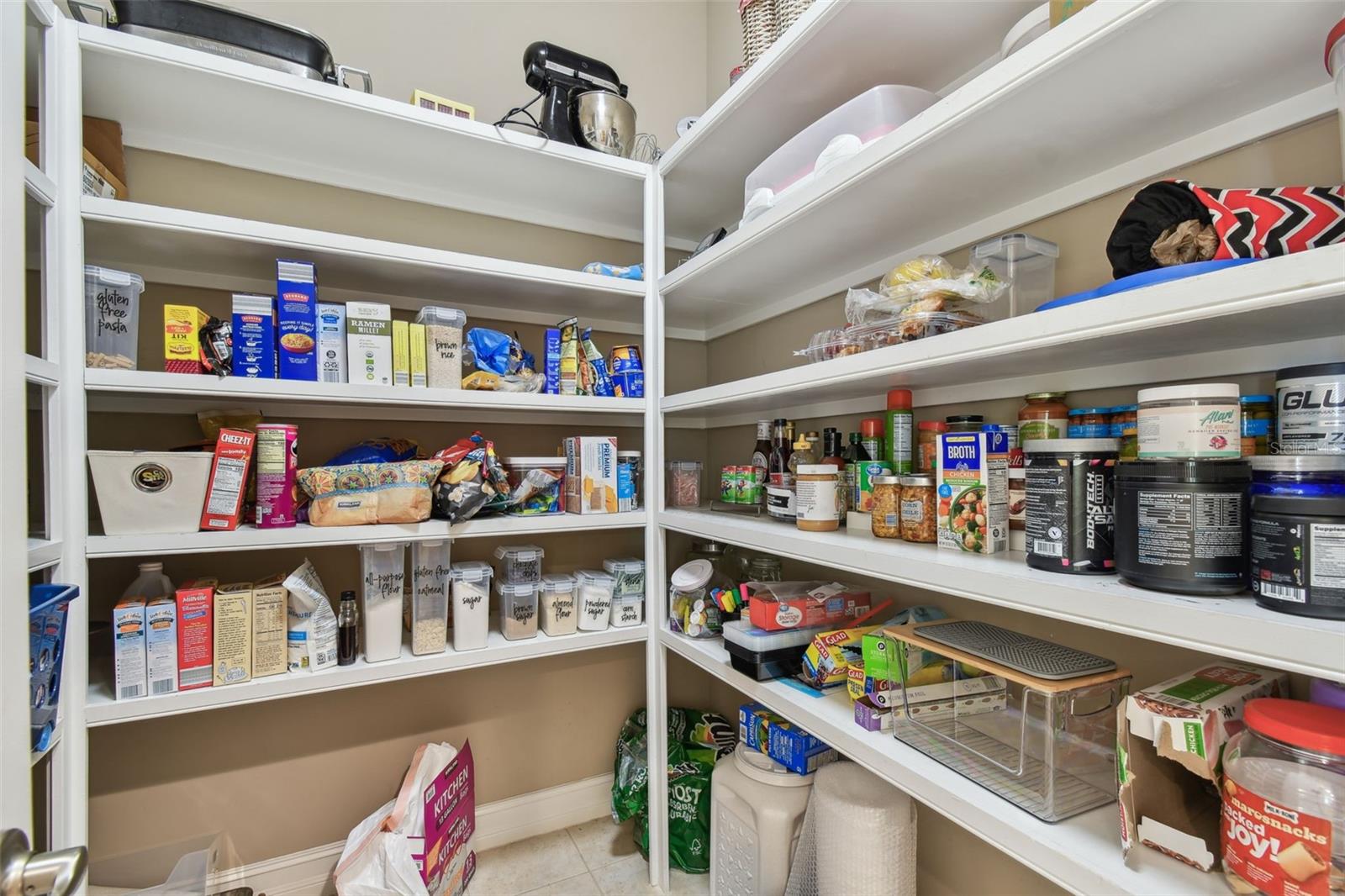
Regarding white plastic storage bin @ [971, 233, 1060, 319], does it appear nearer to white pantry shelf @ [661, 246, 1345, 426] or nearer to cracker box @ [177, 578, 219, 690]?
white pantry shelf @ [661, 246, 1345, 426]

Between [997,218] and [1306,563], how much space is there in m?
0.86

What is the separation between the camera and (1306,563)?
0.54 m

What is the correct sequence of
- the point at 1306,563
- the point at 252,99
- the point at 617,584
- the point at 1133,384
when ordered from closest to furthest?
1. the point at 1306,563
2. the point at 1133,384
3. the point at 252,99
4. the point at 617,584

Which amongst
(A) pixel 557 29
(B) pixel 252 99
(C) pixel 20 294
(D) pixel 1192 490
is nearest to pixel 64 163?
(B) pixel 252 99

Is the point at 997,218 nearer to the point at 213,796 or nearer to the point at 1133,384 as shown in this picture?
the point at 1133,384

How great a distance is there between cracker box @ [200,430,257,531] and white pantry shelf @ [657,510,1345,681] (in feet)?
4.17

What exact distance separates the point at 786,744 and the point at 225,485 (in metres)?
1.47

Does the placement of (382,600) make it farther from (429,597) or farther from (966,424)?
(966,424)

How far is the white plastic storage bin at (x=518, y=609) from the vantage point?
1.60 m

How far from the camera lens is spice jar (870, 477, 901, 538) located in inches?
44.3

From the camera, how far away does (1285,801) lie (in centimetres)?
58

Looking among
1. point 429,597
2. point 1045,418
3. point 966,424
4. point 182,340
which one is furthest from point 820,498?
point 182,340

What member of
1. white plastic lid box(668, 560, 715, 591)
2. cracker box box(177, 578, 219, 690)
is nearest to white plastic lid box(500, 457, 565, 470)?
white plastic lid box(668, 560, 715, 591)

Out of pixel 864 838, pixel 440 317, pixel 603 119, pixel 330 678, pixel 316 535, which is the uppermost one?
pixel 603 119
